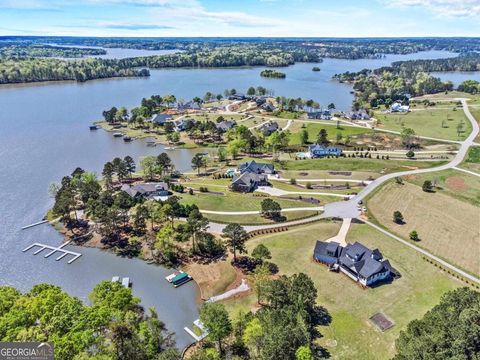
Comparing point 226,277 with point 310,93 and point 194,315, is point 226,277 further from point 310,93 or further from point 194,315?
point 310,93

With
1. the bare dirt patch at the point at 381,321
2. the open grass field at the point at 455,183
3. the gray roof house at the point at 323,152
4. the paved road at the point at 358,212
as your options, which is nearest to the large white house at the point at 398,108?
the paved road at the point at 358,212

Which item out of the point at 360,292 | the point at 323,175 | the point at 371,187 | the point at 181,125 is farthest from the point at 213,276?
the point at 181,125

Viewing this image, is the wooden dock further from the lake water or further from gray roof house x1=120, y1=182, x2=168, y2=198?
gray roof house x1=120, y1=182, x2=168, y2=198

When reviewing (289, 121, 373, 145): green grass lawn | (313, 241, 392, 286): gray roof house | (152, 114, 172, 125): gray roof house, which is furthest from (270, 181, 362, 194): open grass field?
(152, 114, 172, 125): gray roof house

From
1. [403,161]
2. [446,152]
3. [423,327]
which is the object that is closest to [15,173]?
[423,327]

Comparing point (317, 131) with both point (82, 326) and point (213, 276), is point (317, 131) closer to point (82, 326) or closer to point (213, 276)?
point (213, 276)

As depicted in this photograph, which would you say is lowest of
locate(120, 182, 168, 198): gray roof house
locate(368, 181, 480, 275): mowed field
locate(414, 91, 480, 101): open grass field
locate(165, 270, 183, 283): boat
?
locate(165, 270, 183, 283): boat
